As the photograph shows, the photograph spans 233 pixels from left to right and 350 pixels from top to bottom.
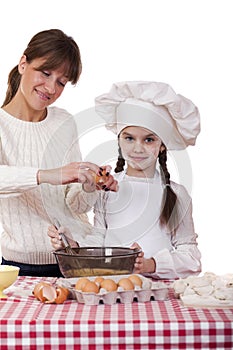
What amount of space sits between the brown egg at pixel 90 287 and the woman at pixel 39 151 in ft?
1.49

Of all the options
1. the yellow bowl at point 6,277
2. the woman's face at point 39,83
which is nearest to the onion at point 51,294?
the yellow bowl at point 6,277

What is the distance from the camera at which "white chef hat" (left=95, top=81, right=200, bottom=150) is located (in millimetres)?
→ 2141

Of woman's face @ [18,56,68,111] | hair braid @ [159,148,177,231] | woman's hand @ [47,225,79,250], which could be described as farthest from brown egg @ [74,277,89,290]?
woman's face @ [18,56,68,111]

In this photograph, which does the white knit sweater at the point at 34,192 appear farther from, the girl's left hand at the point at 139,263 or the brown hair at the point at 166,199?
the girl's left hand at the point at 139,263

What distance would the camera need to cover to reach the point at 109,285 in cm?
172

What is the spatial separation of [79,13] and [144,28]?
11.0 inches

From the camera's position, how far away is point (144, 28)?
3.15m

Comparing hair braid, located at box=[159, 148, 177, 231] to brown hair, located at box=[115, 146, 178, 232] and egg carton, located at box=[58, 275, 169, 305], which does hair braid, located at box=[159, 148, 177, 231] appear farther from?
egg carton, located at box=[58, 275, 169, 305]

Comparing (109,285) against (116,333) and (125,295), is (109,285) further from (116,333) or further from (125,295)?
(116,333)

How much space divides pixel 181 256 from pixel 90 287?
1.62 ft

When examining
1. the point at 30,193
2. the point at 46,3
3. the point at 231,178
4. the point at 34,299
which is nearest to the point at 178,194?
the point at 30,193

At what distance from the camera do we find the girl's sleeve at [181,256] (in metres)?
2.10

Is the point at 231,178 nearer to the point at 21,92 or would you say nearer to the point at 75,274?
the point at 21,92

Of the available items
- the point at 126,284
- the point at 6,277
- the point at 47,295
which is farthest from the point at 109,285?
the point at 6,277
